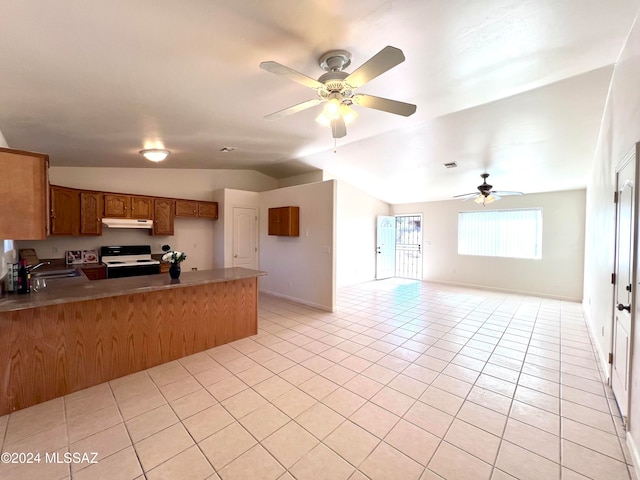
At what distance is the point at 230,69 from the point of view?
2.12 m

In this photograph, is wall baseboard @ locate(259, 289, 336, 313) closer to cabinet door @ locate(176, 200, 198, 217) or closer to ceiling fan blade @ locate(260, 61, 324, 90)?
cabinet door @ locate(176, 200, 198, 217)

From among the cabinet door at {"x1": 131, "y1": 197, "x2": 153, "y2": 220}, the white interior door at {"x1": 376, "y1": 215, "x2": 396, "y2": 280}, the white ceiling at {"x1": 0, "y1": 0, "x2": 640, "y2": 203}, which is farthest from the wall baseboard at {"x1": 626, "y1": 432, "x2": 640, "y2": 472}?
the cabinet door at {"x1": 131, "y1": 197, "x2": 153, "y2": 220}

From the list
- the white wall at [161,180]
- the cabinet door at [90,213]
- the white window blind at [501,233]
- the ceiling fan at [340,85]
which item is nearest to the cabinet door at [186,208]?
the white wall at [161,180]

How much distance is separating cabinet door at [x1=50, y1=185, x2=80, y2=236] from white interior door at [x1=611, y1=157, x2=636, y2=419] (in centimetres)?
686

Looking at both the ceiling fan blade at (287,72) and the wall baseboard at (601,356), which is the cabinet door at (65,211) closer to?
the ceiling fan blade at (287,72)

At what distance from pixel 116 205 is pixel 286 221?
3.14 metres

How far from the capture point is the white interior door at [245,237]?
20.7 ft

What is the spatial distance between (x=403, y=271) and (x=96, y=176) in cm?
830

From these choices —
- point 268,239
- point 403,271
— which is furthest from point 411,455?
point 403,271

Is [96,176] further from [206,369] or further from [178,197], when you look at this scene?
[206,369]

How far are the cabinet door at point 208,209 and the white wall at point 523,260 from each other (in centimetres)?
591

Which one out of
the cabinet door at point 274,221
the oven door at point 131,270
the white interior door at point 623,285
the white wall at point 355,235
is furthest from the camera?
the white wall at point 355,235

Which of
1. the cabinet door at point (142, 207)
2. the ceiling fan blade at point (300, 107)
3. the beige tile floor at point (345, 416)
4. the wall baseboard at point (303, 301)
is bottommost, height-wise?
the beige tile floor at point (345, 416)

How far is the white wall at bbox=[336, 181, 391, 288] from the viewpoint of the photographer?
7113 mm
